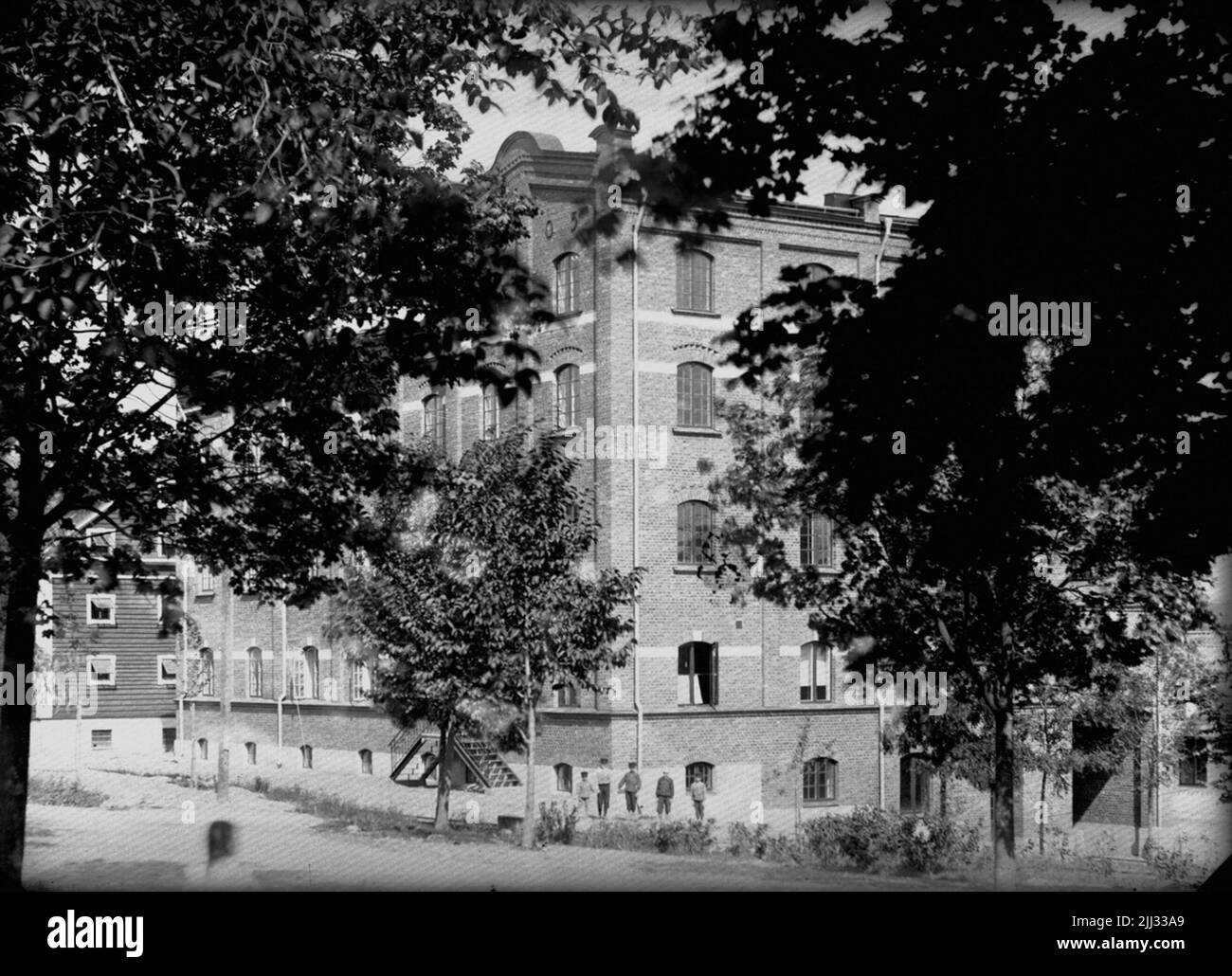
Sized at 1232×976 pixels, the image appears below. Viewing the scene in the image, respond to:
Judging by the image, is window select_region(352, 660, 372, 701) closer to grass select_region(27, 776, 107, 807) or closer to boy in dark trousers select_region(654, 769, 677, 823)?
grass select_region(27, 776, 107, 807)

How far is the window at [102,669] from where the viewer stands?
9.42m

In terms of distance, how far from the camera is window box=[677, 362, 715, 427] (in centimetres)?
831

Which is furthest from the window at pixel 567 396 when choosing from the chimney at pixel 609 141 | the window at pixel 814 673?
the window at pixel 814 673

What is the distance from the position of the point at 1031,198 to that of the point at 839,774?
6.98m

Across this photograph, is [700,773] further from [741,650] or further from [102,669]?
[102,669]

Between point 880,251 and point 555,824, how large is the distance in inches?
207

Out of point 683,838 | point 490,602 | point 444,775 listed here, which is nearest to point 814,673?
point 683,838

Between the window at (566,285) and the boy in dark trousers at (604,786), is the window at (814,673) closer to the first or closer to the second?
the boy in dark trousers at (604,786)

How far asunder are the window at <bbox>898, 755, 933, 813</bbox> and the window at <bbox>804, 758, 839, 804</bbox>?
713mm

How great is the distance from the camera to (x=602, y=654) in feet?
37.8

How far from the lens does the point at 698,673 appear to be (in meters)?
10.0

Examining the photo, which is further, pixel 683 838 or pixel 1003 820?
pixel 683 838

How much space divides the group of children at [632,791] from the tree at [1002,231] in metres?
3.69

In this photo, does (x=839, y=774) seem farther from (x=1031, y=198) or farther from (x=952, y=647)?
(x=1031, y=198)
